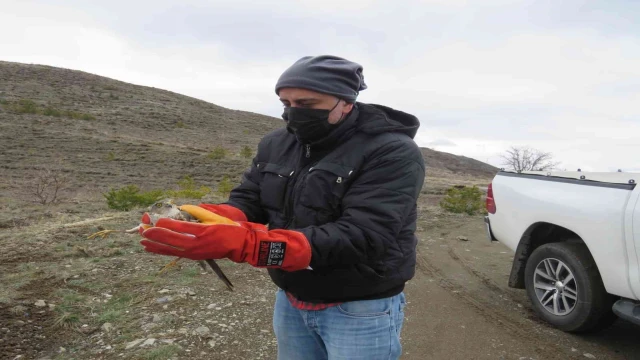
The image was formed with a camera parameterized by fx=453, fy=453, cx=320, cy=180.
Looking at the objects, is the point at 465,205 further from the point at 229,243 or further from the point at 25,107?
the point at 25,107

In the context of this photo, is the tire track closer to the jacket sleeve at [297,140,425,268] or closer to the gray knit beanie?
the jacket sleeve at [297,140,425,268]

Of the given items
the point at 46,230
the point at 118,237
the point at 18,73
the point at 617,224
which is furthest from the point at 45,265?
the point at 18,73

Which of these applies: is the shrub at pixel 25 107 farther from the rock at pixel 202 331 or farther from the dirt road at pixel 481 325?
the rock at pixel 202 331

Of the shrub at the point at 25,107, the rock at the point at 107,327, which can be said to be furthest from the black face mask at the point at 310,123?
the shrub at the point at 25,107

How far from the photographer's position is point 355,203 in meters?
1.61

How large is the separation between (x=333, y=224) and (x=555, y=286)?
2983 mm

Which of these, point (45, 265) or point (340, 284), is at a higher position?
point (340, 284)

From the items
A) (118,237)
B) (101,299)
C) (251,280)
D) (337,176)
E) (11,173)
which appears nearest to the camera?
(337,176)

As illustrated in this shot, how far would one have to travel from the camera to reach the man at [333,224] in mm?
1562

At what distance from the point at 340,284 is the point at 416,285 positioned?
3445mm

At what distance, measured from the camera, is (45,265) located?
187 inches

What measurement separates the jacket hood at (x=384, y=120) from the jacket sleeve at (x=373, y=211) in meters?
0.10

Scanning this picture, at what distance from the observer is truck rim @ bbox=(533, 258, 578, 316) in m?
3.63

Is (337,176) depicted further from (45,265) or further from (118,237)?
(118,237)
